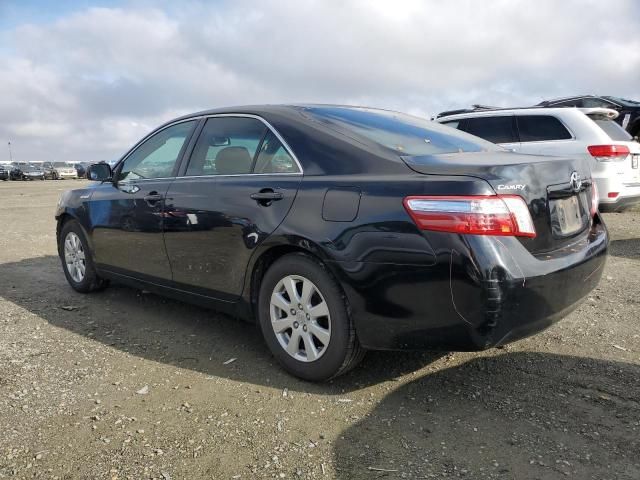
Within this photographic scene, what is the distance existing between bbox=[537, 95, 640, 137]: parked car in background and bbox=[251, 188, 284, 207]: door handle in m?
11.8

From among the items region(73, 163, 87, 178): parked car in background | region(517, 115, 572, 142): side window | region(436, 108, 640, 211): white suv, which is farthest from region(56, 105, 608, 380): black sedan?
region(73, 163, 87, 178): parked car in background

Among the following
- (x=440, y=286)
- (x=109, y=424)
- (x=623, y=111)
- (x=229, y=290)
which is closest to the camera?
(x=440, y=286)

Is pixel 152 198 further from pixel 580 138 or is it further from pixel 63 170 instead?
pixel 63 170

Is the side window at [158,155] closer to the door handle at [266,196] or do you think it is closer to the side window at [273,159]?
the side window at [273,159]

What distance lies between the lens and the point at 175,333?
4.03 metres

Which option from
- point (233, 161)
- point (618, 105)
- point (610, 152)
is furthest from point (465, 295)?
point (618, 105)

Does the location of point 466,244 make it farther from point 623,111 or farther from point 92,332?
point 623,111

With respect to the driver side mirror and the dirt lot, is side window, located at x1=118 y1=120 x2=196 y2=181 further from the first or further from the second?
the dirt lot

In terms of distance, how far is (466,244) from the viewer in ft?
8.04

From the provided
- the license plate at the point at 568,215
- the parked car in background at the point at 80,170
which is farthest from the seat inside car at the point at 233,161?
the parked car in background at the point at 80,170

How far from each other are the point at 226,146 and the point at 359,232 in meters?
1.40

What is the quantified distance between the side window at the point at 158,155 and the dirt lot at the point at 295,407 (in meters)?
1.18

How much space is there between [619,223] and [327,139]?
745cm

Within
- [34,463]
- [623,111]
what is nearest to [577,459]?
[34,463]
